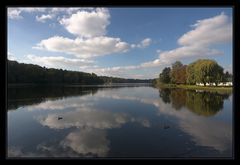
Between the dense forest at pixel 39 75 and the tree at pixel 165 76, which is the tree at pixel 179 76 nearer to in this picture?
the tree at pixel 165 76

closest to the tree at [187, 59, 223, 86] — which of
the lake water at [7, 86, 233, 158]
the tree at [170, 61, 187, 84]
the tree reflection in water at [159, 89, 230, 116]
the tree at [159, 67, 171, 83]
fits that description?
the tree at [170, 61, 187, 84]

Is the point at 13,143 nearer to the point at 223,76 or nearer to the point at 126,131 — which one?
the point at 126,131

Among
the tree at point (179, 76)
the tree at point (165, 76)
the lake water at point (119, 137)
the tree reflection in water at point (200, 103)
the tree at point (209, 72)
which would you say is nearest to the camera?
the lake water at point (119, 137)

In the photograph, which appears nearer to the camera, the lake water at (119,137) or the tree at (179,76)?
the lake water at (119,137)

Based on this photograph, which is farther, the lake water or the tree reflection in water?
the tree reflection in water

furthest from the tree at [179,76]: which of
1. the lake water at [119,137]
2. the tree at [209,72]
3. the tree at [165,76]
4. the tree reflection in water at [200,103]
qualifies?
the lake water at [119,137]

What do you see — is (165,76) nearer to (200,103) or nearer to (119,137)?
(200,103)

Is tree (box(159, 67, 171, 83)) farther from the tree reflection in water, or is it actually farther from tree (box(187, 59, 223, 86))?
Result: the tree reflection in water

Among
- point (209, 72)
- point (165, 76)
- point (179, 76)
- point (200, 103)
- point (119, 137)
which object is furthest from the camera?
point (165, 76)

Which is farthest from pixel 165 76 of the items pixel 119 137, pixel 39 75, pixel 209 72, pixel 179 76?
pixel 119 137
